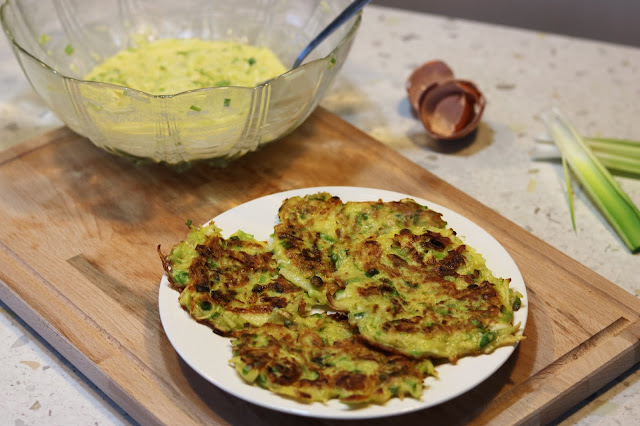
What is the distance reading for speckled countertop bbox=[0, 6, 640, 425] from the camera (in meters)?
2.35

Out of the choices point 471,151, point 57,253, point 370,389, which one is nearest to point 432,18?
point 471,151

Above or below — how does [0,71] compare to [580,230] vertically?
above

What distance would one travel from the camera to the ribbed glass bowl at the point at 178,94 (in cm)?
271

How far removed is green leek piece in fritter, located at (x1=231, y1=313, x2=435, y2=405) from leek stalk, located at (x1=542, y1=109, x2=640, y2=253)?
1346 mm

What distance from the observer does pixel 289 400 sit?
1.96 metres

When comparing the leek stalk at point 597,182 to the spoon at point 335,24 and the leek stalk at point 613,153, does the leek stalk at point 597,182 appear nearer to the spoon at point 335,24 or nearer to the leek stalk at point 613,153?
the leek stalk at point 613,153

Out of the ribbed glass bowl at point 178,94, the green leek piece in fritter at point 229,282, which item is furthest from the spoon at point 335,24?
the green leek piece in fritter at point 229,282

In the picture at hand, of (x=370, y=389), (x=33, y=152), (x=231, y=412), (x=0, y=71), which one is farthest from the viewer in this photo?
(x=0, y=71)

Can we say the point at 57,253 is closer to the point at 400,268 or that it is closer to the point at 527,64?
the point at 400,268

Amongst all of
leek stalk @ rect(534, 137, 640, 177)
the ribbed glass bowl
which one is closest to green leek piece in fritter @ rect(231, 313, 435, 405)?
the ribbed glass bowl

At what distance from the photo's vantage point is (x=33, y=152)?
3213 mm

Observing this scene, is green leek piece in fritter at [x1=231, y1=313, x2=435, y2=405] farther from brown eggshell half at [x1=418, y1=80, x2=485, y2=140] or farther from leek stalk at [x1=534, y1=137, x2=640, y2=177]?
leek stalk at [x1=534, y1=137, x2=640, y2=177]

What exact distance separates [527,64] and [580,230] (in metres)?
1.35

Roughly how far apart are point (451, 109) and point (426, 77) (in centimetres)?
25
